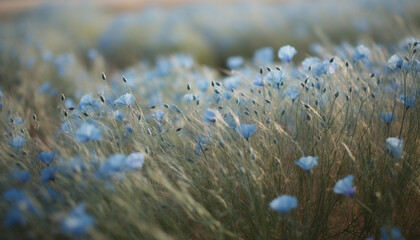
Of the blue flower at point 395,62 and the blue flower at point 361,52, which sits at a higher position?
the blue flower at point 361,52

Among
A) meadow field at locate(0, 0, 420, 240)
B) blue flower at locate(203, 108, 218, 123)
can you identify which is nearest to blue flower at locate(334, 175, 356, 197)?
meadow field at locate(0, 0, 420, 240)

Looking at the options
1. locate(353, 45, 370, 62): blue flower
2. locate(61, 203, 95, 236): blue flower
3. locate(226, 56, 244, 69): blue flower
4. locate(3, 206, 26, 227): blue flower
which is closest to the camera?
locate(61, 203, 95, 236): blue flower

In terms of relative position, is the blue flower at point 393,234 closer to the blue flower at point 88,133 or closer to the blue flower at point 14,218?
the blue flower at point 88,133

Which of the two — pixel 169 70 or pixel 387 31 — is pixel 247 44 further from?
pixel 169 70

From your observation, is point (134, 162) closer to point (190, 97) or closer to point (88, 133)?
point (88, 133)

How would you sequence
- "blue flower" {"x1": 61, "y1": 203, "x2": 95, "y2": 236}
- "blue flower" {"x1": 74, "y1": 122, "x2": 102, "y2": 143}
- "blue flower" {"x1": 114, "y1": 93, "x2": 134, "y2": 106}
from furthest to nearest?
"blue flower" {"x1": 114, "y1": 93, "x2": 134, "y2": 106}, "blue flower" {"x1": 74, "y1": 122, "x2": 102, "y2": 143}, "blue flower" {"x1": 61, "y1": 203, "x2": 95, "y2": 236}

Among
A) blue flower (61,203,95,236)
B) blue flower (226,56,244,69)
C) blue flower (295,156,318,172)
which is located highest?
blue flower (226,56,244,69)

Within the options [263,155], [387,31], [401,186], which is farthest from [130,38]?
[401,186]

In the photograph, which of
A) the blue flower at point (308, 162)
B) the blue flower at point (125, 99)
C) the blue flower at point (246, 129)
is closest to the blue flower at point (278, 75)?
the blue flower at point (246, 129)

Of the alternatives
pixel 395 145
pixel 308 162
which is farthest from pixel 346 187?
pixel 395 145

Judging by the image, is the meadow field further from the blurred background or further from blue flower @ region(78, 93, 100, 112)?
the blurred background
